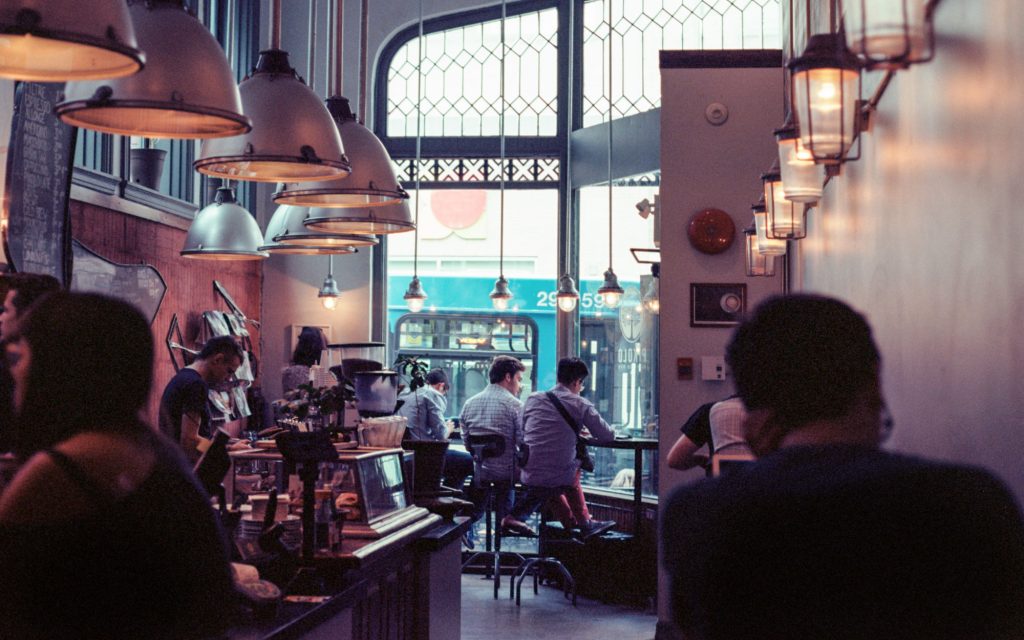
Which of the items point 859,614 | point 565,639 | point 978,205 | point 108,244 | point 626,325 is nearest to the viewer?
point 859,614

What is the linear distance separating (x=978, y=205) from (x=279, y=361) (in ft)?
29.0

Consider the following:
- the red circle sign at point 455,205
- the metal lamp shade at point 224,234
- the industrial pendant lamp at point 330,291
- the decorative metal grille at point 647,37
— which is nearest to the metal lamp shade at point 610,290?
the decorative metal grille at point 647,37

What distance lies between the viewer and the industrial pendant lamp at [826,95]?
2711 mm

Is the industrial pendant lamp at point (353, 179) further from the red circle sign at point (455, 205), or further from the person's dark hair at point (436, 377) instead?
the red circle sign at point (455, 205)

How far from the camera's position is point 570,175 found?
34.6 ft

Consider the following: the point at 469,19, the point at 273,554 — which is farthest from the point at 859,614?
the point at 469,19

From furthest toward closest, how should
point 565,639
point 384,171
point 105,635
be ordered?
point 565,639 → point 384,171 → point 105,635

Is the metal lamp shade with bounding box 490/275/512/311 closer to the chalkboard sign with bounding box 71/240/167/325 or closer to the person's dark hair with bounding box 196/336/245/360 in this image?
the chalkboard sign with bounding box 71/240/167/325

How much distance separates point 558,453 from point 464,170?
3775mm

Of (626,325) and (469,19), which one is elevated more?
(469,19)

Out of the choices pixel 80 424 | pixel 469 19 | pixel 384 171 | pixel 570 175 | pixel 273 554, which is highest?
pixel 469 19

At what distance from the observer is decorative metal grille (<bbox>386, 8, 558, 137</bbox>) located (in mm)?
10773

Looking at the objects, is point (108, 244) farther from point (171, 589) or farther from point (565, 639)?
point (171, 589)

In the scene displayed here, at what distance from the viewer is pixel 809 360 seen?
4.96 feet
